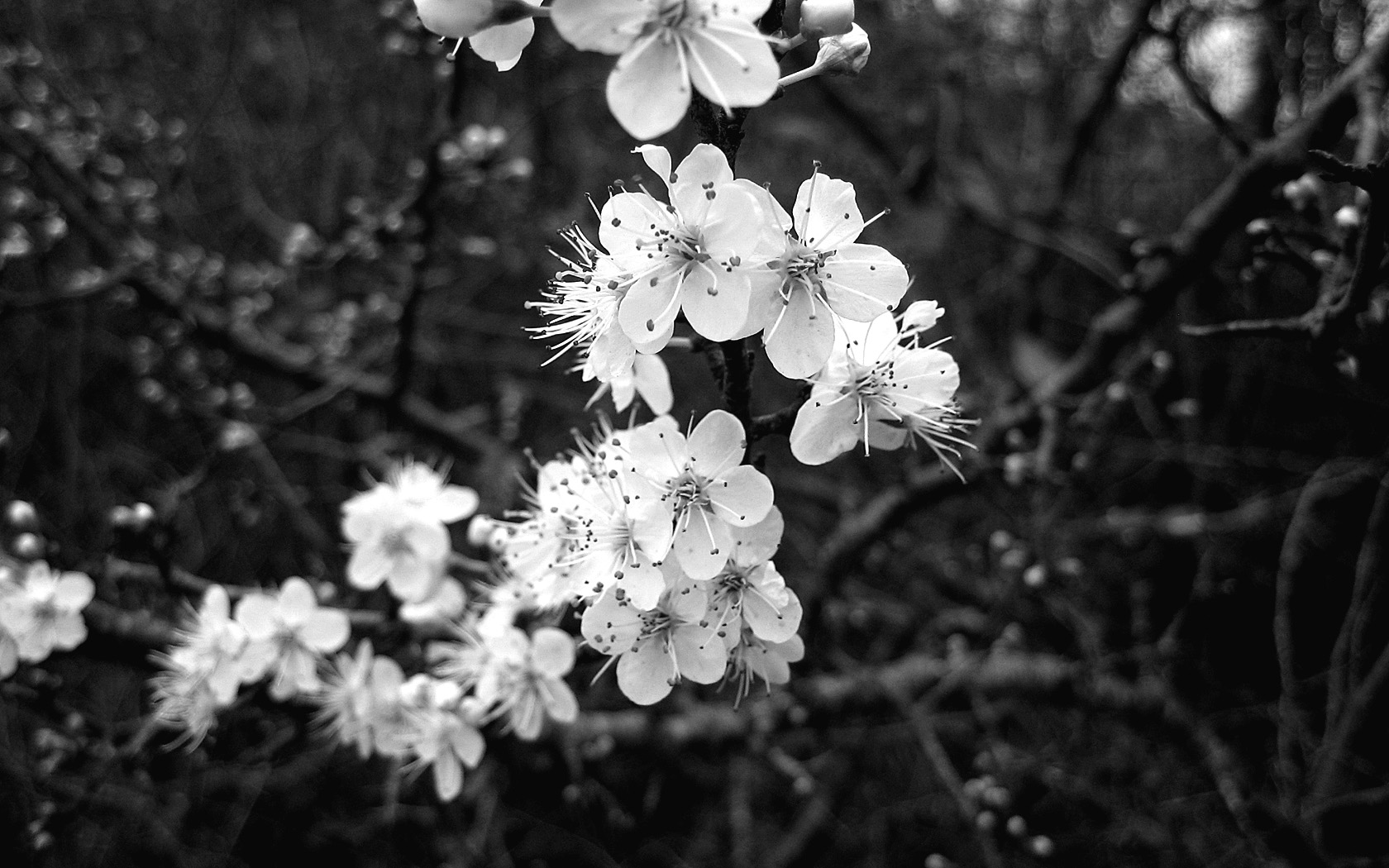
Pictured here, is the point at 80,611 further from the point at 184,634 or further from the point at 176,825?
the point at 176,825

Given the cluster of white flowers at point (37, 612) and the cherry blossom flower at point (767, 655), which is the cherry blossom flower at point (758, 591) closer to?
the cherry blossom flower at point (767, 655)

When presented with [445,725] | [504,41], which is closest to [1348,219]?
[504,41]

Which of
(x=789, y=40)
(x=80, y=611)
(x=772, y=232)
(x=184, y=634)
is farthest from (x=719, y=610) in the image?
(x=80, y=611)

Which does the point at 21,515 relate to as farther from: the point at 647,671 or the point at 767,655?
the point at 767,655

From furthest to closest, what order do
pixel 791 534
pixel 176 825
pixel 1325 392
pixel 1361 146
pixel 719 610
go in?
pixel 791 534
pixel 1325 392
pixel 176 825
pixel 1361 146
pixel 719 610

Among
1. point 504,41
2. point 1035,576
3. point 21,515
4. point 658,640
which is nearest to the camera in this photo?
point 504,41
